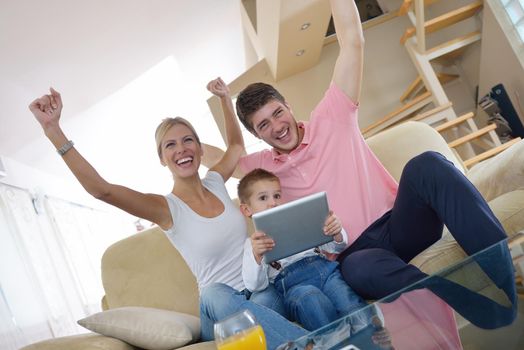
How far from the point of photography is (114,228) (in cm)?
895

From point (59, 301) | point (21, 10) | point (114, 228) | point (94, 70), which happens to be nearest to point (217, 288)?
point (21, 10)

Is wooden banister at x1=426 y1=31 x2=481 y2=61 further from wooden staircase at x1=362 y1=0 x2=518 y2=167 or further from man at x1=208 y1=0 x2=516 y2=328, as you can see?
man at x1=208 y1=0 x2=516 y2=328

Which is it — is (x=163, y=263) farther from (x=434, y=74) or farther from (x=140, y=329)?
(x=434, y=74)

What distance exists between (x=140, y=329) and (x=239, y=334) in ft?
2.10

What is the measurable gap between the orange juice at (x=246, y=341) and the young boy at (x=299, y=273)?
1.46ft

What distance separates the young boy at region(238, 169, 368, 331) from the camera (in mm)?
1328

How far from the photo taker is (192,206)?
1.67 metres

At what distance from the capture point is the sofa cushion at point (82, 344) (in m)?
1.28

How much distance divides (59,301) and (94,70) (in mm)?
2478

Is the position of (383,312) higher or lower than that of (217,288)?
lower

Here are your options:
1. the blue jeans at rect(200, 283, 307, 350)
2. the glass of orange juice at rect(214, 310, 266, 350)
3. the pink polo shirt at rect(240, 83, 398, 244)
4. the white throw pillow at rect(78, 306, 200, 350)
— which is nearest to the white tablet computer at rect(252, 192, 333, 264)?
the blue jeans at rect(200, 283, 307, 350)

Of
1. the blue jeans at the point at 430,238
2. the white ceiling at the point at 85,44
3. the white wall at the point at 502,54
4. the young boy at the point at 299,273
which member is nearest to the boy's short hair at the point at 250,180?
the young boy at the point at 299,273

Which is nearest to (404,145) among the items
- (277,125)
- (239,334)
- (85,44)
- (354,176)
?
(354,176)

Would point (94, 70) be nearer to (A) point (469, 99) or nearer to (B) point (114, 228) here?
(A) point (469, 99)
